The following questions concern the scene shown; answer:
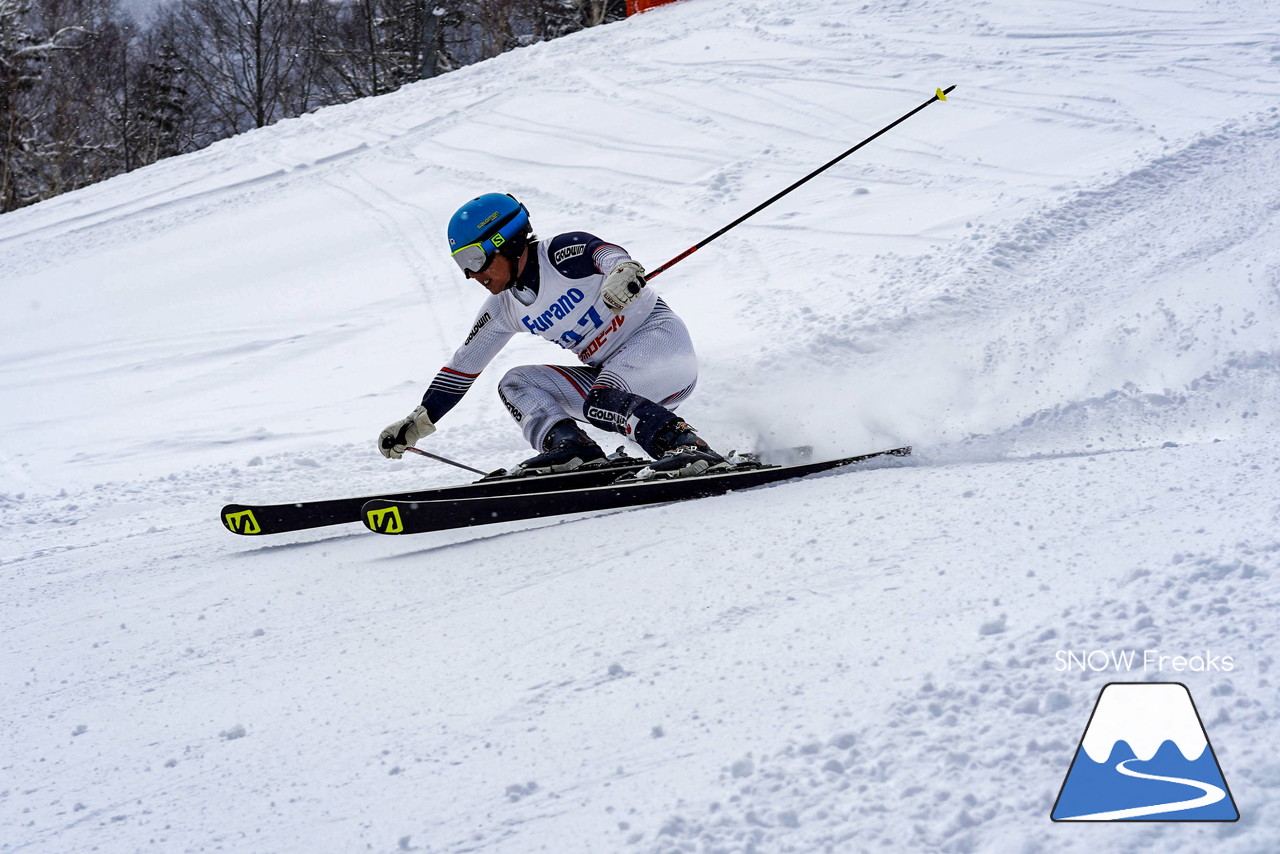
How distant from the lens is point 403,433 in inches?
177

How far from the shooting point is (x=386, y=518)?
371 cm

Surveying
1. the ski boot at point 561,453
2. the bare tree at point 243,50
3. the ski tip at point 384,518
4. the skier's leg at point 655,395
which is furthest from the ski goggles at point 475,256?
the bare tree at point 243,50

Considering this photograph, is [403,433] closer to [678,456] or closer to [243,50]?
[678,456]

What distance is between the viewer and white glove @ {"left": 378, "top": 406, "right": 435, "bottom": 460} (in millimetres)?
4465

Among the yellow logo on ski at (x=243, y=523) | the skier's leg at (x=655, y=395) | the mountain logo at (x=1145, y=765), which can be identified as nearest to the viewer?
the mountain logo at (x=1145, y=765)

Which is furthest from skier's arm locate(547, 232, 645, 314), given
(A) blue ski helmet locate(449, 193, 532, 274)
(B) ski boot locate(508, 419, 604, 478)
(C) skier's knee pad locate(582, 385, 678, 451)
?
(B) ski boot locate(508, 419, 604, 478)

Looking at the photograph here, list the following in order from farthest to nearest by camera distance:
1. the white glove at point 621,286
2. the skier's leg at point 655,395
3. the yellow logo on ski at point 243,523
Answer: the yellow logo on ski at point 243,523, the skier's leg at point 655,395, the white glove at point 621,286

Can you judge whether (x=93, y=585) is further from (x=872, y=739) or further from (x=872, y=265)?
(x=872, y=265)

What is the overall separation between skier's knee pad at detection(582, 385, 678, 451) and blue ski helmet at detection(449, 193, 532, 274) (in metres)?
0.71

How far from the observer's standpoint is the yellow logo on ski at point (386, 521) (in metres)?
3.70

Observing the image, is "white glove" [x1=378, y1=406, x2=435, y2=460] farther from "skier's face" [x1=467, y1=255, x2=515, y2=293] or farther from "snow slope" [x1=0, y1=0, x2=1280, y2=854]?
"skier's face" [x1=467, y1=255, x2=515, y2=293]

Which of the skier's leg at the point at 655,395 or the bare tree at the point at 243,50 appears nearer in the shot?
the skier's leg at the point at 655,395

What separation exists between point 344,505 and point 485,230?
1.27 m

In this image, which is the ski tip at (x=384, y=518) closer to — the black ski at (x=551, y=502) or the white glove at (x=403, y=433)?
the black ski at (x=551, y=502)
